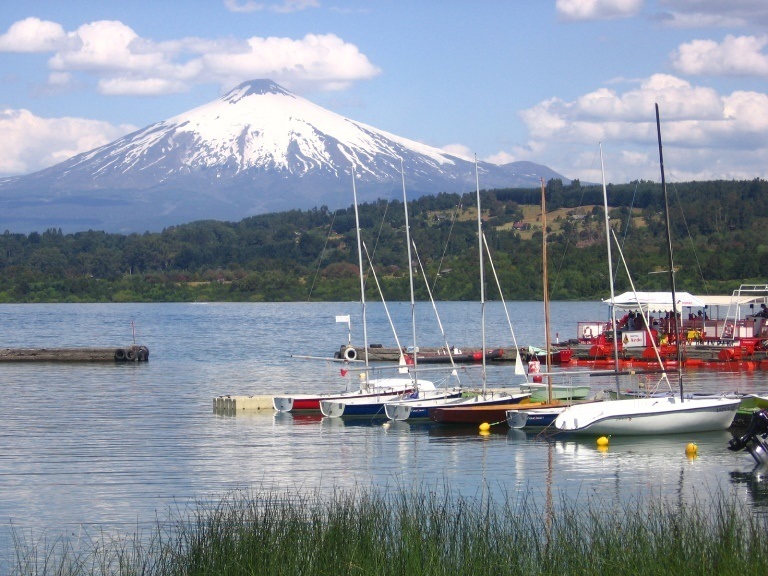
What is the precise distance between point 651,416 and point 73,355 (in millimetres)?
45223

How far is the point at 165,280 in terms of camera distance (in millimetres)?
187250

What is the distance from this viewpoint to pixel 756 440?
26.1 meters

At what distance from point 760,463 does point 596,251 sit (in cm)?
13094

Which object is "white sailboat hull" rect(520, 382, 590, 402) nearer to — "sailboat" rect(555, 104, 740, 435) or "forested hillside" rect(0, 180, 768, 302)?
"sailboat" rect(555, 104, 740, 435)

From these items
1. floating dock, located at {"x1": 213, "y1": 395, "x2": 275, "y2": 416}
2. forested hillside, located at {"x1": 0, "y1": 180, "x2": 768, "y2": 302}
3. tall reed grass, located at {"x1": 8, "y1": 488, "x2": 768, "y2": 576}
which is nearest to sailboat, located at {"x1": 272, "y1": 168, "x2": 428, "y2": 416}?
floating dock, located at {"x1": 213, "y1": 395, "x2": 275, "y2": 416}

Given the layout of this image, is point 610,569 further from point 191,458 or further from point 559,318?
point 559,318

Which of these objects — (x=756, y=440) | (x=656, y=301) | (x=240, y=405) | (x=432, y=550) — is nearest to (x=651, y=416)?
(x=756, y=440)

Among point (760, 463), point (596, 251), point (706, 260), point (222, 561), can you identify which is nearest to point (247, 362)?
point (760, 463)

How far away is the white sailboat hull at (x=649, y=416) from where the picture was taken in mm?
31406

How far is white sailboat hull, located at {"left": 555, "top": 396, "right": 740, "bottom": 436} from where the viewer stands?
3141cm

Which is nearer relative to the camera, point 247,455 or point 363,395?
point 247,455

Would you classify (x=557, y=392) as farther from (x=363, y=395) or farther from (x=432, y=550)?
(x=432, y=550)

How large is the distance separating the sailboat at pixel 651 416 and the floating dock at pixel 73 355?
1656 inches

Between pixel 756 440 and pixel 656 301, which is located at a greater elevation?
pixel 656 301
